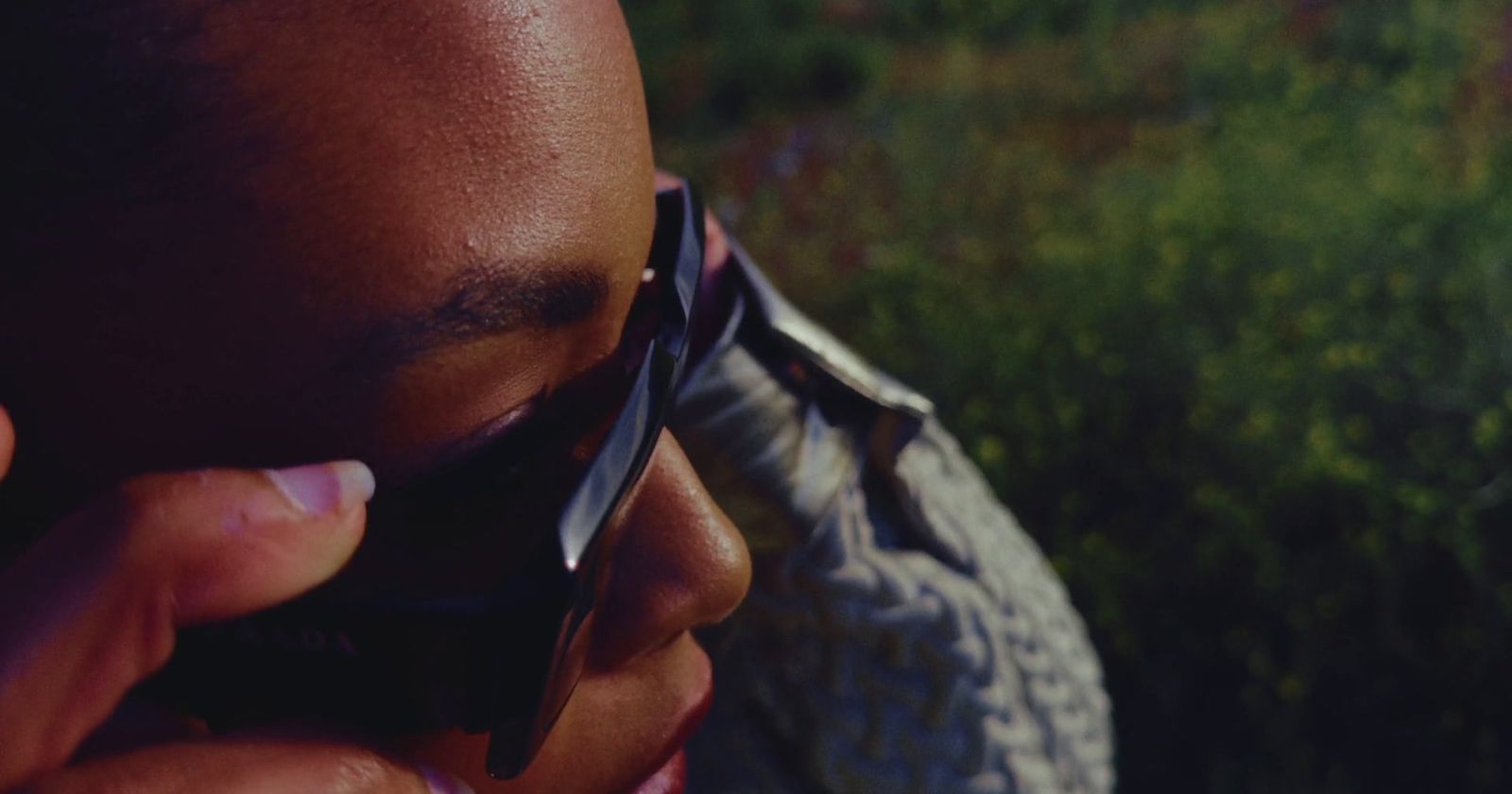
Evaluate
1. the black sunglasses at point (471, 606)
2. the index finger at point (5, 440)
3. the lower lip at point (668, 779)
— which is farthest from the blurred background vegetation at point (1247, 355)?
the index finger at point (5, 440)

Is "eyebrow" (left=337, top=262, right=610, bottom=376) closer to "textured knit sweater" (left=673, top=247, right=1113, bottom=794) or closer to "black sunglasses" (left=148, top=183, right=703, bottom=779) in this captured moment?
"black sunglasses" (left=148, top=183, right=703, bottom=779)

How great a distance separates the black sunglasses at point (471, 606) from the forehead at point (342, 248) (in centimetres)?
7

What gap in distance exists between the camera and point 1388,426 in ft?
8.45

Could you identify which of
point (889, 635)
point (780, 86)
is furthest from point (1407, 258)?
point (780, 86)

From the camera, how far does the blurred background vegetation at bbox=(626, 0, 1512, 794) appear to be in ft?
7.53

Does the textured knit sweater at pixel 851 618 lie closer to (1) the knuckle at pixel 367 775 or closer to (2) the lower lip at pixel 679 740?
(2) the lower lip at pixel 679 740

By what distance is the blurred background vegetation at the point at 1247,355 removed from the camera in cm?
229

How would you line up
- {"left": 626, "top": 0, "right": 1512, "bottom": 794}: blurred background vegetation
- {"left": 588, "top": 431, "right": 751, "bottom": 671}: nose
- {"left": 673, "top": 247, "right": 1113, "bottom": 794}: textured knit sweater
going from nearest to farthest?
{"left": 588, "top": 431, "right": 751, "bottom": 671}: nose, {"left": 673, "top": 247, "right": 1113, "bottom": 794}: textured knit sweater, {"left": 626, "top": 0, "right": 1512, "bottom": 794}: blurred background vegetation

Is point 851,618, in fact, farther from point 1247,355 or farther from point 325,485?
point 1247,355

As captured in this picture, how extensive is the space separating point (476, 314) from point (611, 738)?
393 mm

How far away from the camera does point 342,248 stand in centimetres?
79

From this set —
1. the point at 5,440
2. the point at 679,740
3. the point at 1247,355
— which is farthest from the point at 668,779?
the point at 1247,355

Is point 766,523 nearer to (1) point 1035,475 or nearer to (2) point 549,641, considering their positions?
(2) point 549,641

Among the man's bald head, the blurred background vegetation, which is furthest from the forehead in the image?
the blurred background vegetation
